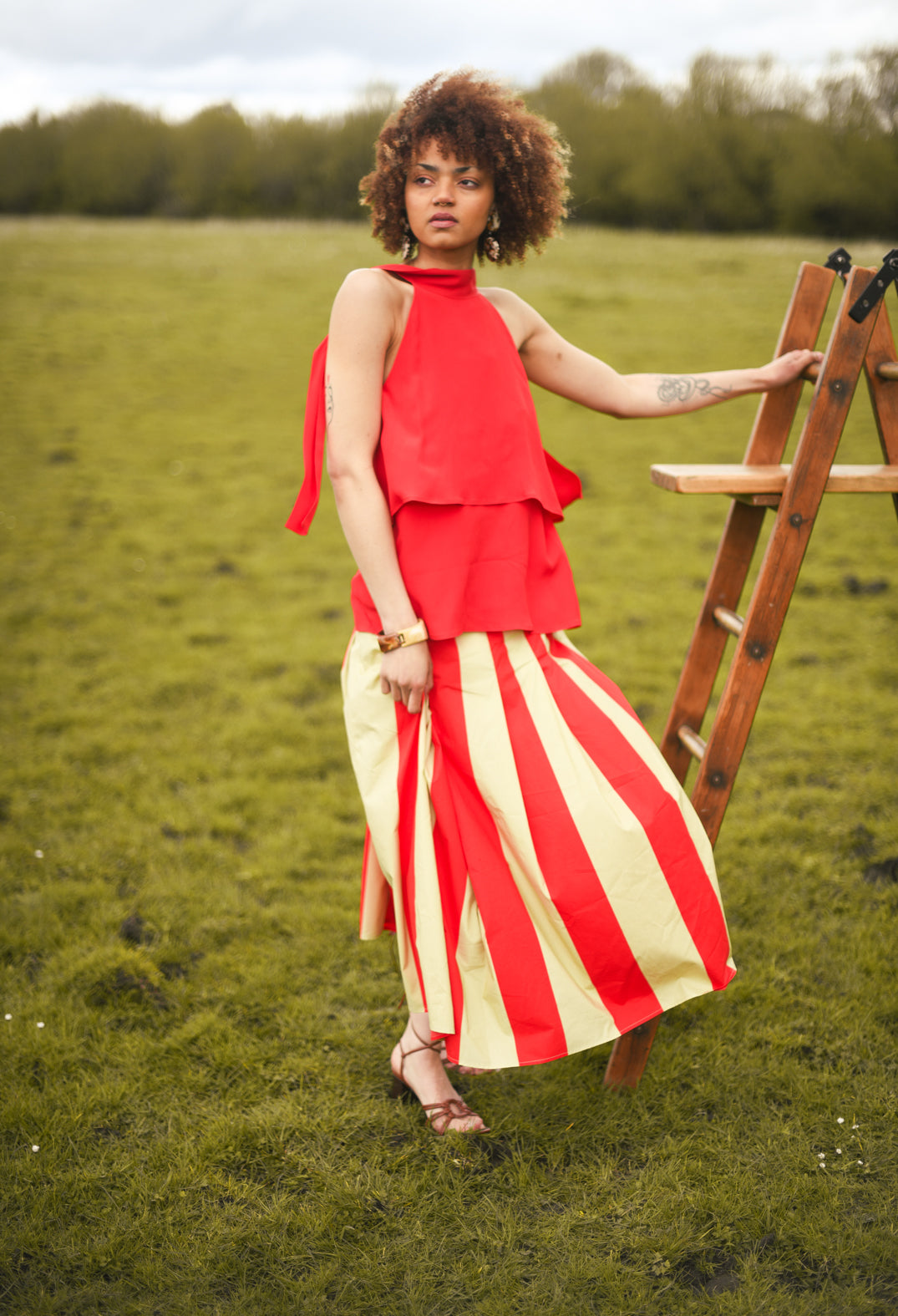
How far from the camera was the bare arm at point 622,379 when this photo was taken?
2.49 meters

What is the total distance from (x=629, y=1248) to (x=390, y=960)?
135 centimetres

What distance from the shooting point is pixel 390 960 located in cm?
332

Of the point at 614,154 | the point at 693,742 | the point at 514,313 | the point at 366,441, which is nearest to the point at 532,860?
the point at 693,742

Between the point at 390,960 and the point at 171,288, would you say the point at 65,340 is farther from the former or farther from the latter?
the point at 390,960

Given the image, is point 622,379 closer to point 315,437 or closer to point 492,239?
point 492,239

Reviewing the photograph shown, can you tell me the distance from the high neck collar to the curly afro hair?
25 cm

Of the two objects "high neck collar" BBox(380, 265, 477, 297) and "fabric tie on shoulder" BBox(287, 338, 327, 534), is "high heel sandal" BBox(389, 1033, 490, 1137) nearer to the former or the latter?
"fabric tie on shoulder" BBox(287, 338, 327, 534)

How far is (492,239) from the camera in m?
2.52

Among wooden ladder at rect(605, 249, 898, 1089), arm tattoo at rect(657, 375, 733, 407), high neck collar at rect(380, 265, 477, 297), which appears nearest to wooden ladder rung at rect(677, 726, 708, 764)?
wooden ladder at rect(605, 249, 898, 1089)

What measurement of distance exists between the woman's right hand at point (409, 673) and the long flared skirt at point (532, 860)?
0.07 m

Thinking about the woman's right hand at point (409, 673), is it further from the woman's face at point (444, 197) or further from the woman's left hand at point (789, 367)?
the woman's left hand at point (789, 367)

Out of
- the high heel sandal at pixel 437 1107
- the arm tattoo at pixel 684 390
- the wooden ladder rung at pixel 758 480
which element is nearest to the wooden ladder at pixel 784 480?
the wooden ladder rung at pixel 758 480

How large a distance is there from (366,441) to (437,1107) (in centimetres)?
183

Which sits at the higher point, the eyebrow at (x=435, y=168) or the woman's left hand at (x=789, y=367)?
the eyebrow at (x=435, y=168)
